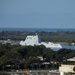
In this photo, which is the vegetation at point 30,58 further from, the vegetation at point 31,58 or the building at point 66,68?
the building at point 66,68

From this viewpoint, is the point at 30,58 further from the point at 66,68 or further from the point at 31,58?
the point at 66,68

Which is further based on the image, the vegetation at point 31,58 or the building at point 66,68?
the vegetation at point 31,58

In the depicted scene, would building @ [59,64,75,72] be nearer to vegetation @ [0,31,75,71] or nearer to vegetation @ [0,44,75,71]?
vegetation @ [0,31,75,71]

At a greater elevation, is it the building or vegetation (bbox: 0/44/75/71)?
the building

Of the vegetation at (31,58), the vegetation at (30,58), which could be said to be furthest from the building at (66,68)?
the vegetation at (30,58)

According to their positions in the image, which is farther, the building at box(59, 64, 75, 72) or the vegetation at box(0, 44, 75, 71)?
the vegetation at box(0, 44, 75, 71)

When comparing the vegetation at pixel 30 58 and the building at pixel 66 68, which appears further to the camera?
the vegetation at pixel 30 58

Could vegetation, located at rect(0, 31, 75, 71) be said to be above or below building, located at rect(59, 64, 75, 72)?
below

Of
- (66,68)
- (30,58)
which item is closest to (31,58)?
(30,58)

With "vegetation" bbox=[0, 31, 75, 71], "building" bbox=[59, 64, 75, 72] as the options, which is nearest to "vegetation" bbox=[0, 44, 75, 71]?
"vegetation" bbox=[0, 31, 75, 71]

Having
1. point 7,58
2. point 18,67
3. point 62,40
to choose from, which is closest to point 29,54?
point 7,58

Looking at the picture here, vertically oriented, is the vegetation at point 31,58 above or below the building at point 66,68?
below
